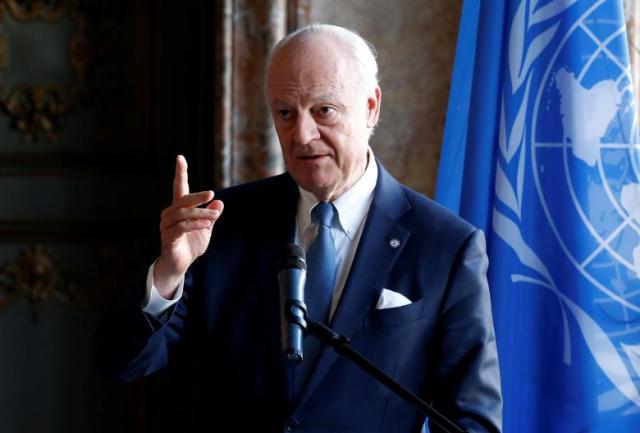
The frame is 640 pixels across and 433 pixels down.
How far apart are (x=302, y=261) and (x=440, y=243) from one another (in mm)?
611

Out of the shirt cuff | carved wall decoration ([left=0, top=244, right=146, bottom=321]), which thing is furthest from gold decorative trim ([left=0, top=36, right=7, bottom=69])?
the shirt cuff

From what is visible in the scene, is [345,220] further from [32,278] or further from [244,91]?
[32,278]

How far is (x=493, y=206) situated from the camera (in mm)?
2504

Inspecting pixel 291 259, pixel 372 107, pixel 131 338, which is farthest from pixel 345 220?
pixel 291 259

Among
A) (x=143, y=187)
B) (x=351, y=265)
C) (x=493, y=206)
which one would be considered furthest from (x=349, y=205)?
(x=143, y=187)

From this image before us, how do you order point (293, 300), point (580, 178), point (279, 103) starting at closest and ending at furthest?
point (293, 300), point (279, 103), point (580, 178)

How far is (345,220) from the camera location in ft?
6.96

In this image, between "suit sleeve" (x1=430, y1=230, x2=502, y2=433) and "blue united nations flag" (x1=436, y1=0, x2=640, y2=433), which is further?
"blue united nations flag" (x1=436, y1=0, x2=640, y2=433)

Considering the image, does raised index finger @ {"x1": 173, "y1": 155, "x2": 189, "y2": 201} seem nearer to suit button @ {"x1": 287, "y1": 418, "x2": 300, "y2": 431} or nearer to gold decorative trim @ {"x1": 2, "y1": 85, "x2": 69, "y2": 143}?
suit button @ {"x1": 287, "y1": 418, "x2": 300, "y2": 431}

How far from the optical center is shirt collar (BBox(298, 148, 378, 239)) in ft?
6.95

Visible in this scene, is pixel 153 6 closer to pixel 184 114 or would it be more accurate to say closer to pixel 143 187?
pixel 184 114

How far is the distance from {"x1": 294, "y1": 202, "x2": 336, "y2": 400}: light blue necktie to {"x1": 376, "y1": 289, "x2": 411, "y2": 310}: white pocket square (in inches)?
4.5

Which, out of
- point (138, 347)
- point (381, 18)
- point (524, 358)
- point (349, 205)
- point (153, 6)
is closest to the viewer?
point (138, 347)

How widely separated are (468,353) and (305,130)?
563 mm
